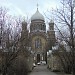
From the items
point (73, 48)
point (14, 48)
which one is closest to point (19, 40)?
point (14, 48)

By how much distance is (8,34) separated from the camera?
65.3ft

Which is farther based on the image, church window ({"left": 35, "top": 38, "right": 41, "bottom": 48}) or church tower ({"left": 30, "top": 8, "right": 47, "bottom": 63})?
church window ({"left": 35, "top": 38, "right": 41, "bottom": 48})

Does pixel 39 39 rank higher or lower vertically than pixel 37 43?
higher

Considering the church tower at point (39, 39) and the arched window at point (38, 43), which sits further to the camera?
the arched window at point (38, 43)

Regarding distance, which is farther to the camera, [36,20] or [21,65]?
[36,20]

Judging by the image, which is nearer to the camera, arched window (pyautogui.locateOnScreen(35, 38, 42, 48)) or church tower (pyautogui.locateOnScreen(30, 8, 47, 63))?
church tower (pyautogui.locateOnScreen(30, 8, 47, 63))

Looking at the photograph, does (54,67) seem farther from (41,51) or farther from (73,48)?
(41,51)

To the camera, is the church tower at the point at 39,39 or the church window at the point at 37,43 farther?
the church window at the point at 37,43

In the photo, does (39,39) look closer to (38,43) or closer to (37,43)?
(37,43)

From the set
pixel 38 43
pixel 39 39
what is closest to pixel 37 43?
pixel 38 43

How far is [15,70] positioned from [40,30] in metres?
60.9

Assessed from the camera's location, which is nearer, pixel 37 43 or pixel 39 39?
pixel 39 39

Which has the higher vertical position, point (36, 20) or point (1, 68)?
point (36, 20)

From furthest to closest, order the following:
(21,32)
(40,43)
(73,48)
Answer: (40,43) → (21,32) → (73,48)
